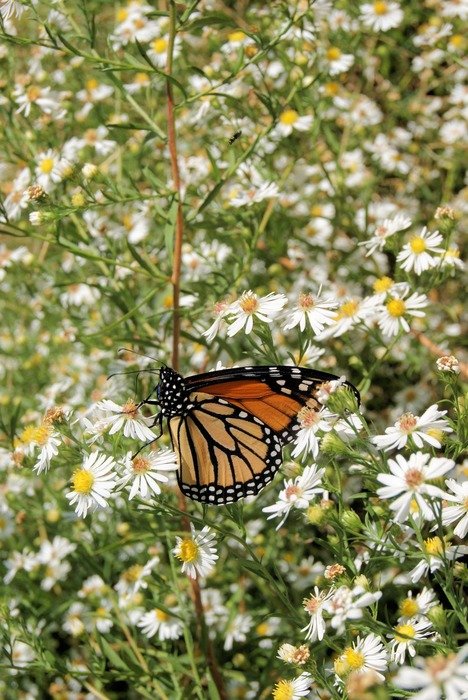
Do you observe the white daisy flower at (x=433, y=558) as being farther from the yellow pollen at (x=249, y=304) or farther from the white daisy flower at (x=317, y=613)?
the yellow pollen at (x=249, y=304)

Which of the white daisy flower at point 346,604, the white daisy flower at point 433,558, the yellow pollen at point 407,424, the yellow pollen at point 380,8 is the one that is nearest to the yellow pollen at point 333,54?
the yellow pollen at point 380,8

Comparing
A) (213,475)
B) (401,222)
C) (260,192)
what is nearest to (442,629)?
(213,475)

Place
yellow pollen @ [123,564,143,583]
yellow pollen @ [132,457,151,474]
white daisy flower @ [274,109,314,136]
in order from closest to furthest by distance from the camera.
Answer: yellow pollen @ [132,457,151,474]
yellow pollen @ [123,564,143,583]
white daisy flower @ [274,109,314,136]

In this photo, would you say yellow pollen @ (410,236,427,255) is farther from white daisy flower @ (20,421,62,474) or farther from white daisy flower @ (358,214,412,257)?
white daisy flower @ (20,421,62,474)

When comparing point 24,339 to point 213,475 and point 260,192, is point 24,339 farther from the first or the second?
point 213,475

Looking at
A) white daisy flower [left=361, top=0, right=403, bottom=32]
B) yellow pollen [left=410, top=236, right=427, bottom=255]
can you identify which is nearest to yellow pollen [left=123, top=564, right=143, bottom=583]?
yellow pollen [left=410, top=236, right=427, bottom=255]
